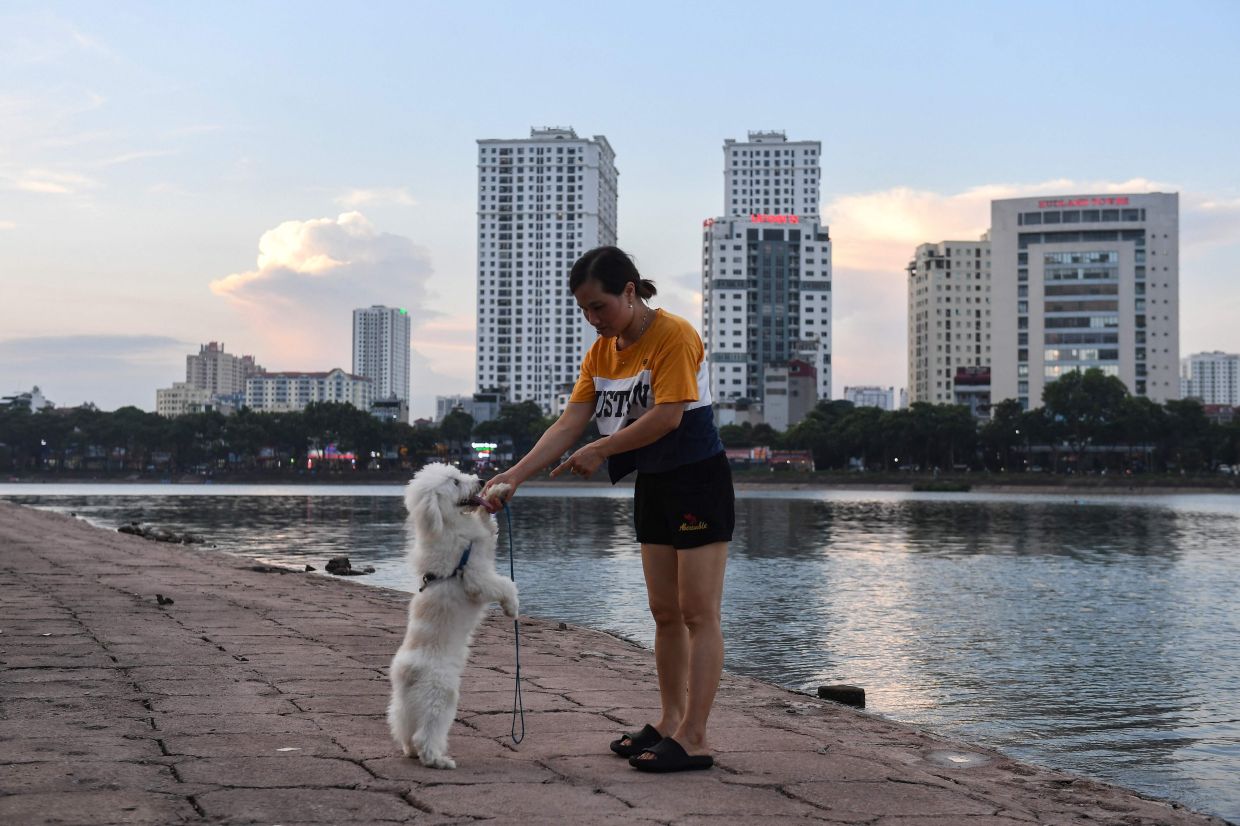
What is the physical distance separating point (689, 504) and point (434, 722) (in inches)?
54.2

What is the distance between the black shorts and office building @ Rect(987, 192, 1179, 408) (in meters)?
152

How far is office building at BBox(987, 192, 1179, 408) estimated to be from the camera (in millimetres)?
147000

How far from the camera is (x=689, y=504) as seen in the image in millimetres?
4719

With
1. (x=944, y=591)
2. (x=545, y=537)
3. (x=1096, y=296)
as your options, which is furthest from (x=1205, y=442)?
(x=944, y=591)

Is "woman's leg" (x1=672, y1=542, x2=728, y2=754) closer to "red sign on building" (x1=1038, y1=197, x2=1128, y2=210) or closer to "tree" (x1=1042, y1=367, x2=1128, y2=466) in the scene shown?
"tree" (x1=1042, y1=367, x2=1128, y2=466)

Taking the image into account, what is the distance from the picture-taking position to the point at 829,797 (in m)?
4.49

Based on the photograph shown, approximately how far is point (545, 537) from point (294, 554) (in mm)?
9459

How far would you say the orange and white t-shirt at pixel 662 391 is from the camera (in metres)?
4.71

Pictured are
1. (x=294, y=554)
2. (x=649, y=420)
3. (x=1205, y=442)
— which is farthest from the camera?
(x=1205, y=442)

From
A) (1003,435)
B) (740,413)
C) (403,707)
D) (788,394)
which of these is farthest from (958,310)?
(403,707)

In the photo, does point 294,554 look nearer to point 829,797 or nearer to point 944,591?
point 944,591

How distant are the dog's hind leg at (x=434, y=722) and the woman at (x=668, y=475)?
81 centimetres

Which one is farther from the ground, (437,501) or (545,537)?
(437,501)

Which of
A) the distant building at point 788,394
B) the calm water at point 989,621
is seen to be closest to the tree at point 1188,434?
the distant building at point 788,394
